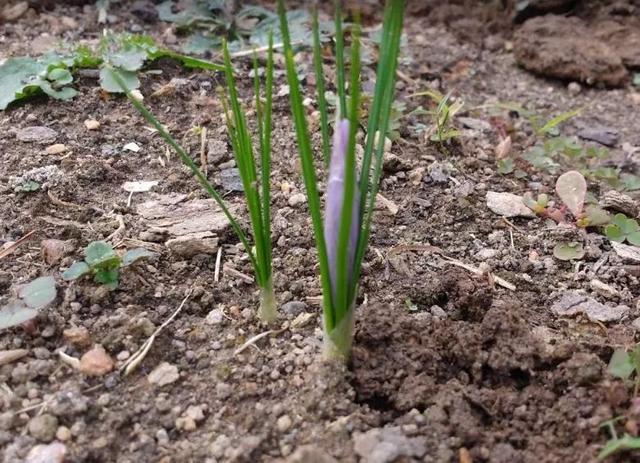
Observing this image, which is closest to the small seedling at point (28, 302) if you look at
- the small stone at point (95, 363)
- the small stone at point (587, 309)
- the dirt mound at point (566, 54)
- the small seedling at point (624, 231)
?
the small stone at point (95, 363)

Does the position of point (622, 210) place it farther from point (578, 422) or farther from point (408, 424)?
point (408, 424)

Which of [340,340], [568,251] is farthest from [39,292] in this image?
[568,251]

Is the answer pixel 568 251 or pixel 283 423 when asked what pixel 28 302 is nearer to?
pixel 283 423

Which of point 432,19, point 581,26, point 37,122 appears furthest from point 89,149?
point 581,26

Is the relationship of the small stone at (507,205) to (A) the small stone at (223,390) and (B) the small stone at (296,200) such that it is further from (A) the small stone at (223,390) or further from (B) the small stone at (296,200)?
(A) the small stone at (223,390)

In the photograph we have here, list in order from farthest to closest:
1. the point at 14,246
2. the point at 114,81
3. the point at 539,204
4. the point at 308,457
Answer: the point at 114,81, the point at 539,204, the point at 14,246, the point at 308,457

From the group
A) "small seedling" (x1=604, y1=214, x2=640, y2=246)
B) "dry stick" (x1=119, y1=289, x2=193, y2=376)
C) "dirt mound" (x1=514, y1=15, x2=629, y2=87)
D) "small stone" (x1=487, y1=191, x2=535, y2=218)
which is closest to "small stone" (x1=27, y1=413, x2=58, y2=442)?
"dry stick" (x1=119, y1=289, x2=193, y2=376)
